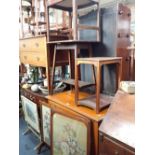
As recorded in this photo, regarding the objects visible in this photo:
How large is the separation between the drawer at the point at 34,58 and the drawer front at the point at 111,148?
139cm

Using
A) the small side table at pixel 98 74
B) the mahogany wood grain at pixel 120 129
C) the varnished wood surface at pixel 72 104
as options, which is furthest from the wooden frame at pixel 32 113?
the mahogany wood grain at pixel 120 129

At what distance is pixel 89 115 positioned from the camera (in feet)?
5.23

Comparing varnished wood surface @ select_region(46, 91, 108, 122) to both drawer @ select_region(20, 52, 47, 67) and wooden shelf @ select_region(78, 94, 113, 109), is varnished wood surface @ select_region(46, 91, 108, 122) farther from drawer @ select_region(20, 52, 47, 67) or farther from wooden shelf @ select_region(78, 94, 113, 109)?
drawer @ select_region(20, 52, 47, 67)

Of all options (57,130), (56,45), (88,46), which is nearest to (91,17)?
(88,46)

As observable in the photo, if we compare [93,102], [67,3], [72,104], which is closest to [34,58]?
[67,3]

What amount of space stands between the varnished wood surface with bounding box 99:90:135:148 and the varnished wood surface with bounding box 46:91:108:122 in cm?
29

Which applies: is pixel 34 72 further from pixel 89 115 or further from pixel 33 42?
pixel 89 115

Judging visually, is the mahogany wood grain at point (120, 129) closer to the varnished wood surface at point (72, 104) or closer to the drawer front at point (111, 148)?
the drawer front at point (111, 148)

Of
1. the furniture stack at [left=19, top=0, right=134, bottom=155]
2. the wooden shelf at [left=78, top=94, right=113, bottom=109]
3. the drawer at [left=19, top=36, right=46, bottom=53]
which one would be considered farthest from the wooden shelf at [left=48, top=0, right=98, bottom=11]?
the wooden shelf at [left=78, top=94, right=113, bottom=109]

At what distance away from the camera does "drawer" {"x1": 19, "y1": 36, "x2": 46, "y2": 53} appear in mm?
2284

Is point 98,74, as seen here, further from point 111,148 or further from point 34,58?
point 34,58

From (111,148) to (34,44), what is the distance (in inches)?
69.3
